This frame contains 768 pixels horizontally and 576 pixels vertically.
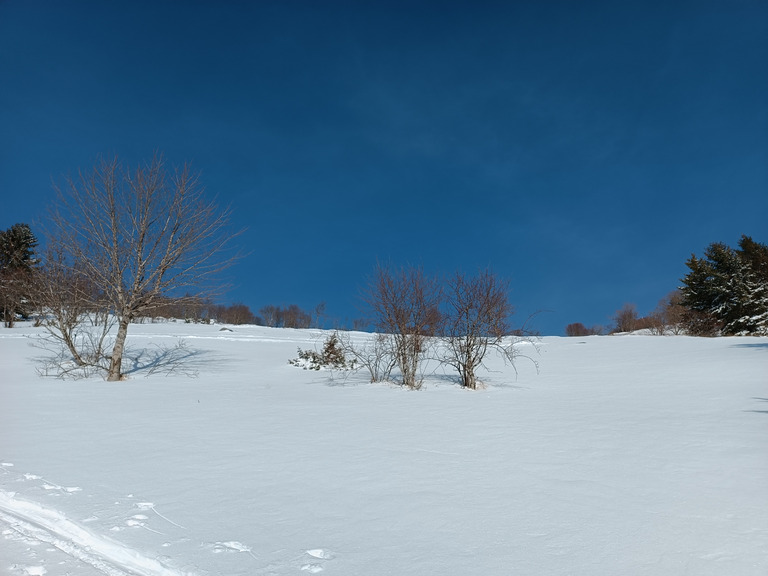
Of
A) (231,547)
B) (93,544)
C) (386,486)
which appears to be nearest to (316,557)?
(231,547)

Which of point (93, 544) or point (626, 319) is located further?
point (626, 319)

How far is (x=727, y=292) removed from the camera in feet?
112

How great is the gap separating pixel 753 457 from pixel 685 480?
1.21m

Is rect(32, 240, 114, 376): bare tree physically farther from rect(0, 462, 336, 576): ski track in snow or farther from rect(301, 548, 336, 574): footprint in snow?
rect(301, 548, 336, 574): footprint in snow

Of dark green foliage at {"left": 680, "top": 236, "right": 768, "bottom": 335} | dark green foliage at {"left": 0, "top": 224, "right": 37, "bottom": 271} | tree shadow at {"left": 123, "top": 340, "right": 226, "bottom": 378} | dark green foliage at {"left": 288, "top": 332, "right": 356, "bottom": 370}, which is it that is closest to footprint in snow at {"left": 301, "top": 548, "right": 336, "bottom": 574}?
tree shadow at {"left": 123, "top": 340, "right": 226, "bottom": 378}

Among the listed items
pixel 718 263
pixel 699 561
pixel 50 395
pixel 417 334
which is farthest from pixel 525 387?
pixel 718 263

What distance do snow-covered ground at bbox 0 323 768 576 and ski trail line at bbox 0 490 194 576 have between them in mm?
15

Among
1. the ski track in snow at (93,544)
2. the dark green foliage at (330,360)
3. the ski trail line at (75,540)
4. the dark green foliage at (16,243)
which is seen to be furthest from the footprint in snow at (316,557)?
the dark green foliage at (16,243)

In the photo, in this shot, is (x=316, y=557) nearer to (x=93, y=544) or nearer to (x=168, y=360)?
(x=93, y=544)

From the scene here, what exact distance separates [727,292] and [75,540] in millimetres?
42872

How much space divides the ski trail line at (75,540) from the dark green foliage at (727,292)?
124 ft

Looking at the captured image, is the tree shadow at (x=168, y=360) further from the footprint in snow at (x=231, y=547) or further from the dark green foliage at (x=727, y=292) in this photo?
the dark green foliage at (x=727, y=292)

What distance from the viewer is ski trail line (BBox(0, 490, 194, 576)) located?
245 centimetres

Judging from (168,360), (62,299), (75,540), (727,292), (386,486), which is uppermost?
(727,292)
